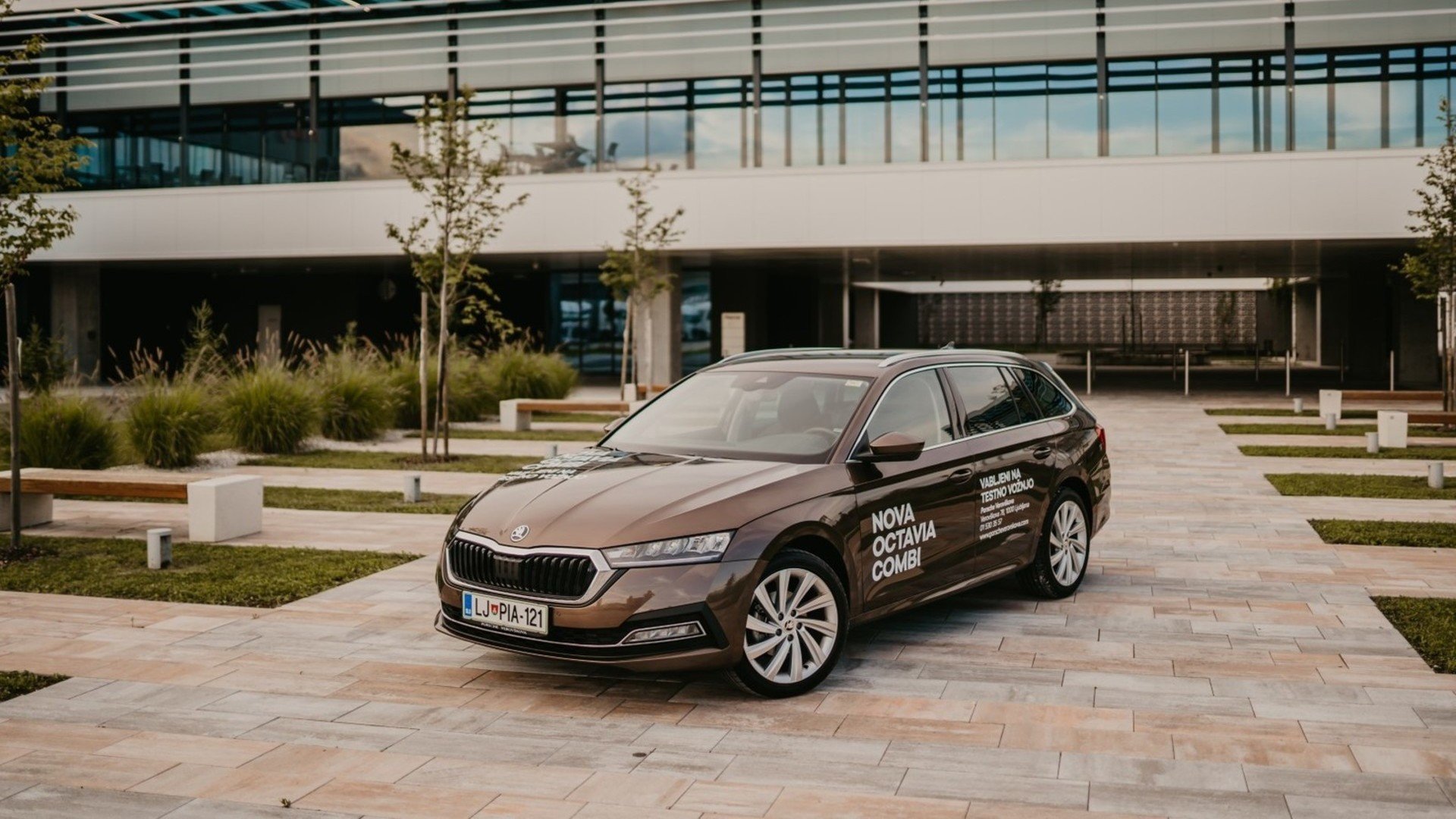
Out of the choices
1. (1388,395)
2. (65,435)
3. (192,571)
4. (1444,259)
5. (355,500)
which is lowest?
(192,571)

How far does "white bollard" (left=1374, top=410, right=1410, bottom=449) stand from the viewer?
57.2ft

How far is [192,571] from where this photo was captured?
29.3 ft

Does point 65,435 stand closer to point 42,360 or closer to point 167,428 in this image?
point 167,428

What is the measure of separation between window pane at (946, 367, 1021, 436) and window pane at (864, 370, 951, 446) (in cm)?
18

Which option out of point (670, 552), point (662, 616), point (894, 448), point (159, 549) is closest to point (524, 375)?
point (159, 549)

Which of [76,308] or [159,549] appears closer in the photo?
[159,549]

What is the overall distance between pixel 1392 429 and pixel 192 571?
51.0ft

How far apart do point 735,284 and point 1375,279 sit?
19452 millimetres

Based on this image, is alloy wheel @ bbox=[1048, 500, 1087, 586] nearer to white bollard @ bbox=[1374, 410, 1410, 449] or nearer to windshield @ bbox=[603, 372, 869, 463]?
windshield @ bbox=[603, 372, 869, 463]

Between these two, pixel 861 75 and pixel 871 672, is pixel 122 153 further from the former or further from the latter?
pixel 871 672

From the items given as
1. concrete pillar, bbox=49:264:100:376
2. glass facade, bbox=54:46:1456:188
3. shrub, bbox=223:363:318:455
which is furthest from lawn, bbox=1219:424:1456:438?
concrete pillar, bbox=49:264:100:376

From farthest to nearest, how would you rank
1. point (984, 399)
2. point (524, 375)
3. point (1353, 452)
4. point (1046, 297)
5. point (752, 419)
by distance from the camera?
1. point (1046, 297)
2. point (524, 375)
3. point (1353, 452)
4. point (984, 399)
5. point (752, 419)

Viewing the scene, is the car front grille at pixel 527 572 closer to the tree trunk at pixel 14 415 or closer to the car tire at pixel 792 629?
the car tire at pixel 792 629

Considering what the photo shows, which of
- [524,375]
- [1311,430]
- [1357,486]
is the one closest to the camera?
[1357,486]
